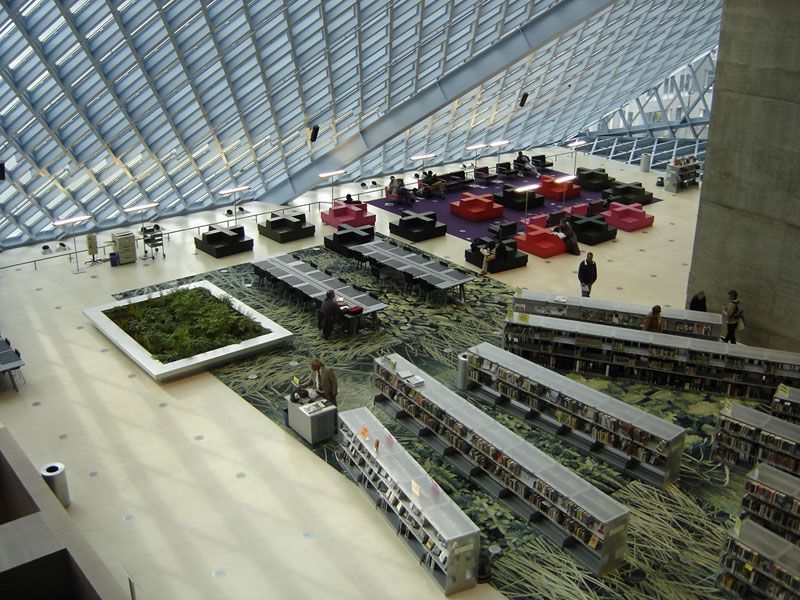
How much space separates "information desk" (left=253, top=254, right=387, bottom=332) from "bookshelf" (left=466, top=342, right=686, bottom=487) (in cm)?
404

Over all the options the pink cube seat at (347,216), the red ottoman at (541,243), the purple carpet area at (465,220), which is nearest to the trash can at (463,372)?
the red ottoman at (541,243)

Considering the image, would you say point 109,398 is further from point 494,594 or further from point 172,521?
point 494,594

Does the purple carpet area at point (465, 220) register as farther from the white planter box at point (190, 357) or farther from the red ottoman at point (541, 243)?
the white planter box at point (190, 357)

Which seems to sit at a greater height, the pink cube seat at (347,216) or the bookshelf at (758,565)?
the pink cube seat at (347,216)

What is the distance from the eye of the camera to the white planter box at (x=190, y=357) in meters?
18.3

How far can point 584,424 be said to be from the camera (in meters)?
15.6

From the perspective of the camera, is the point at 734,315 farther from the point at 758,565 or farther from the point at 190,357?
the point at 190,357

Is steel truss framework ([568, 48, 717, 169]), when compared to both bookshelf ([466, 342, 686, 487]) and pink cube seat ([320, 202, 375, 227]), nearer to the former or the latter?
pink cube seat ([320, 202, 375, 227])

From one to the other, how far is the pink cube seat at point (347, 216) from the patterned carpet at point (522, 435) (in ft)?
17.5

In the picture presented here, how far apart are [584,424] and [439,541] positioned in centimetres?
479

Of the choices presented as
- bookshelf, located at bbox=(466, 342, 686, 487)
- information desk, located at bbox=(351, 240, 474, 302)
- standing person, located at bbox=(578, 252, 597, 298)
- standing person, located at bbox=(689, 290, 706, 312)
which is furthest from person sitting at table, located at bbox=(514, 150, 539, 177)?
bookshelf, located at bbox=(466, 342, 686, 487)

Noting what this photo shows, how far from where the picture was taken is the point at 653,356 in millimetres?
17922

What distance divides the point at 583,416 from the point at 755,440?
3064 mm

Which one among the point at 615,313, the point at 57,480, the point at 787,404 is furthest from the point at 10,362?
the point at 787,404
